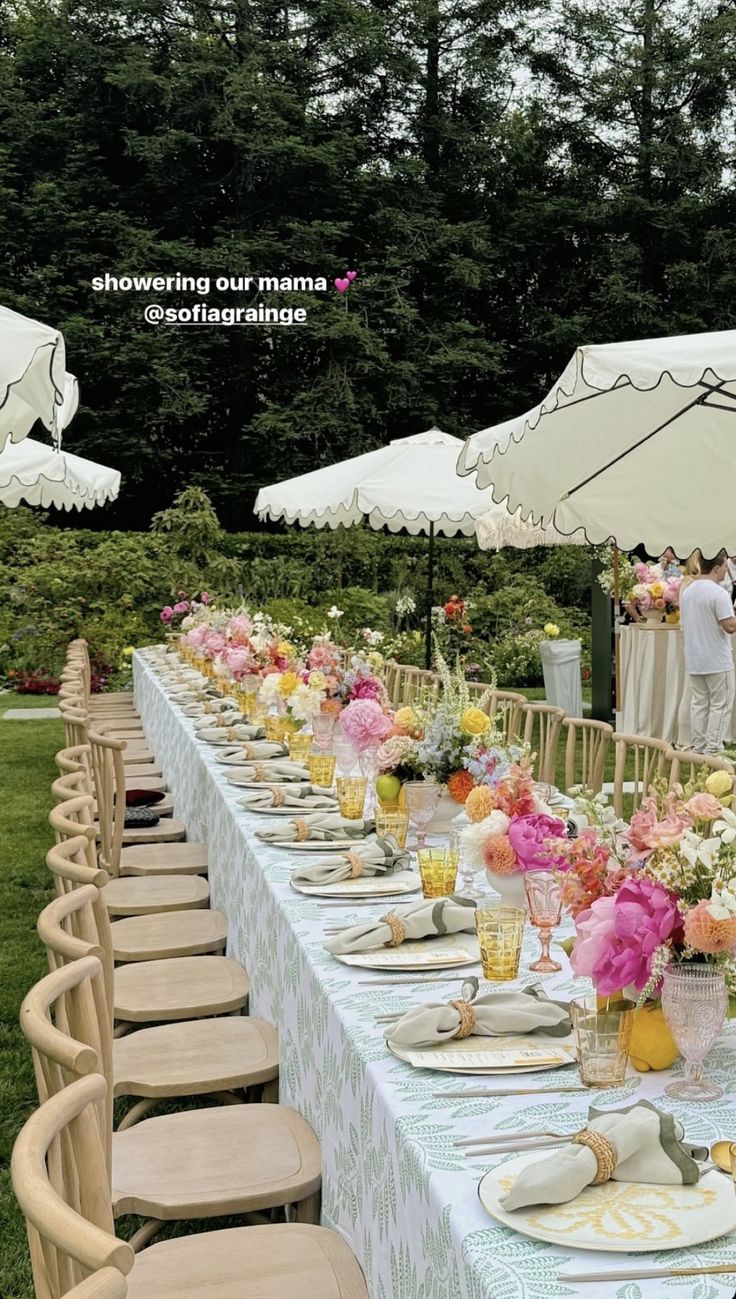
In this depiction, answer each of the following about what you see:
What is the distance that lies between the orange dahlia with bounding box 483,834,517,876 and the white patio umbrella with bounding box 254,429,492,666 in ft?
19.1

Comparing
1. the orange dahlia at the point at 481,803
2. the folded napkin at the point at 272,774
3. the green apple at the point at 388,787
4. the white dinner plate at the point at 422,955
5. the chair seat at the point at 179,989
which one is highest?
the orange dahlia at the point at 481,803

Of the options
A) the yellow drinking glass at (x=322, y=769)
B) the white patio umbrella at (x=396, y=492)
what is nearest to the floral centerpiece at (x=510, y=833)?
the yellow drinking glass at (x=322, y=769)

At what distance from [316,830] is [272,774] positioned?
1023 millimetres

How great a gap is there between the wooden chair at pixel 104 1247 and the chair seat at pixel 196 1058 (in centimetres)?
60

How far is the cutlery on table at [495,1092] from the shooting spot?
1773 mm

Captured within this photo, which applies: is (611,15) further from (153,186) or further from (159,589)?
(159,589)

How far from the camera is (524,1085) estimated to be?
71.2 inches

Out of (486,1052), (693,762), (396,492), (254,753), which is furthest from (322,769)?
(396,492)

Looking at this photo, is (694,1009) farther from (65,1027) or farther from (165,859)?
(165,859)

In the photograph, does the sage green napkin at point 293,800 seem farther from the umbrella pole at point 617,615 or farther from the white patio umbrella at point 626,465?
the umbrella pole at point 617,615

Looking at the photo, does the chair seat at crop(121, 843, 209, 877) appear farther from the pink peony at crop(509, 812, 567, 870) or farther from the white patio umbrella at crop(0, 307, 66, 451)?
the pink peony at crop(509, 812, 567, 870)

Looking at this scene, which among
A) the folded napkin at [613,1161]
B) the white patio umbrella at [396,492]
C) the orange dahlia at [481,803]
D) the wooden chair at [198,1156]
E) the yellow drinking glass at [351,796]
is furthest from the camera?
the white patio umbrella at [396,492]

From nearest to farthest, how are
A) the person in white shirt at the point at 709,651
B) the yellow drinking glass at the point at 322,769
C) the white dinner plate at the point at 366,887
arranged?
the white dinner plate at the point at 366,887, the yellow drinking glass at the point at 322,769, the person in white shirt at the point at 709,651

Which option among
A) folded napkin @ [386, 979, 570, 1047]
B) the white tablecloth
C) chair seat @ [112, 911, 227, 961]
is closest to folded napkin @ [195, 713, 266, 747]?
chair seat @ [112, 911, 227, 961]
